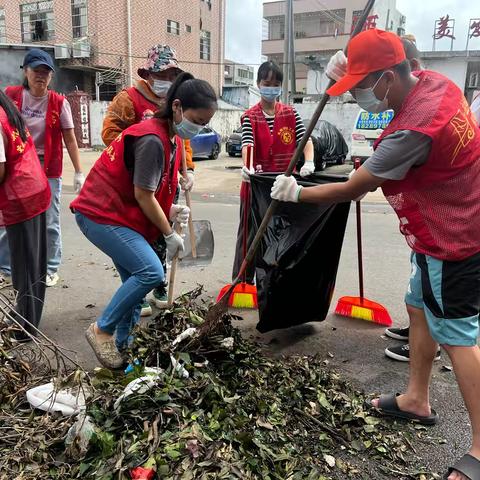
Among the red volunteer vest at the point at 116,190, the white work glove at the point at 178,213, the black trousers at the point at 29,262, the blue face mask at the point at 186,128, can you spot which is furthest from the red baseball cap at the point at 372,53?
the black trousers at the point at 29,262

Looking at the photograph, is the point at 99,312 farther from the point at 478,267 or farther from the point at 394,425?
the point at 478,267

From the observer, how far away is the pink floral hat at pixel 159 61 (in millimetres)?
3371

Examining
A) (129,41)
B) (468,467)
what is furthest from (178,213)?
(129,41)

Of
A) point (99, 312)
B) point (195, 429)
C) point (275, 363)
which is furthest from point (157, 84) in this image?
point (195, 429)

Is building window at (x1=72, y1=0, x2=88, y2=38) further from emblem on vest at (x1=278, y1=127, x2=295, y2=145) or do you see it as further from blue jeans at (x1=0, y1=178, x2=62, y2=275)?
emblem on vest at (x1=278, y1=127, x2=295, y2=145)

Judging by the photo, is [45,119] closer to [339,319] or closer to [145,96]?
[145,96]

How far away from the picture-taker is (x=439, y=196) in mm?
1957

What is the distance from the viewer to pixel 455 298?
1970mm

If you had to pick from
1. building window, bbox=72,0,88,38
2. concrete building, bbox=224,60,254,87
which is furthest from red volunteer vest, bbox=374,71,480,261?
concrete building, bbox=224,60,254,87

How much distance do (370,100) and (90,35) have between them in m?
23.5

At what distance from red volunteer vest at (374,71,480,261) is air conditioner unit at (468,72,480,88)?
73.6 ft

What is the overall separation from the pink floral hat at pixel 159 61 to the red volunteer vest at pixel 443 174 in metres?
1.94

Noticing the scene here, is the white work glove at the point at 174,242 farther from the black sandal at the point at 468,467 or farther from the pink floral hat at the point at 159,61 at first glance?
the black sandal at the point at 468,467

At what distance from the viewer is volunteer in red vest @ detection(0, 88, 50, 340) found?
2723mm
